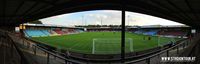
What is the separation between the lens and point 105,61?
52.9 feet

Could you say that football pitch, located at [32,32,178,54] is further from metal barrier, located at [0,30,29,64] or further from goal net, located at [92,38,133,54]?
metal barrier, located at [0,30,29,64]

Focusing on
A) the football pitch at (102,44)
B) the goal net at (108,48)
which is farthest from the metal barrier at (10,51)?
the goal net at (108,48)

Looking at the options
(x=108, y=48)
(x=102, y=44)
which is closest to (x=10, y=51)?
(x=108, y=48)

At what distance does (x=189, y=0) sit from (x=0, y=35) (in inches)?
366

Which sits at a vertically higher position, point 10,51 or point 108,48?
point 10,51

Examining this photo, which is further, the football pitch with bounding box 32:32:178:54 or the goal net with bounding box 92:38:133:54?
the football pitch with bounding box 32:32:178:54

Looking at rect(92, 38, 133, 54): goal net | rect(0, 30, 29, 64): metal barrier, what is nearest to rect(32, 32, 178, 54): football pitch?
rect(92, 38, 133, 54): goal net

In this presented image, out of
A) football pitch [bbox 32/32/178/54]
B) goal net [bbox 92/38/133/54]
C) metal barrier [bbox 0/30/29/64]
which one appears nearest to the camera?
metal barrier [bbox 0/30/29/64]

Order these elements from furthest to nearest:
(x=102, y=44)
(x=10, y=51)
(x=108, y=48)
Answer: (x=102, y=44), (x=108, y=48), (x=10, y=51)

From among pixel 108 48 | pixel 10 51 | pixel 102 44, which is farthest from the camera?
pixel 102 44

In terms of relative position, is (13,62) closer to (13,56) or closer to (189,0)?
(13,56)

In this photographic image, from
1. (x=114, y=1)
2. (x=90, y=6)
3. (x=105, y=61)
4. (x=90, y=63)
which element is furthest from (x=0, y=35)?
(x=90, y=6)

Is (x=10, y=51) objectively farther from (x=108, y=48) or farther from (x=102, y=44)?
(x=102, y=44)

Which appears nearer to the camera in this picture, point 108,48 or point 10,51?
point 10,51
